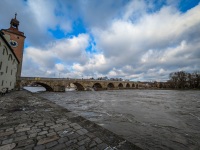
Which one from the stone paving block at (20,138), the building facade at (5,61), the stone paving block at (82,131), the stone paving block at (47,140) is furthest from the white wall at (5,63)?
the stone paving block at (82,131)

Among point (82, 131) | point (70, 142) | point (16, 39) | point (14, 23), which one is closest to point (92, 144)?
point (70, 142)

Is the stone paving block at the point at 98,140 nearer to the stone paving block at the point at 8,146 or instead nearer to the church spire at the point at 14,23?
the stone paving block at the point at 8,146

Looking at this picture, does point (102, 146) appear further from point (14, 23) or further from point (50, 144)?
point (14, 23)

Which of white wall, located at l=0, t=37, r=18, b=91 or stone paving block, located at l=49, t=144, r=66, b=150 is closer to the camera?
→ stone paving block, located at l=49, t=144, r=66, b=150

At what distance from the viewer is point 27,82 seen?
112ft

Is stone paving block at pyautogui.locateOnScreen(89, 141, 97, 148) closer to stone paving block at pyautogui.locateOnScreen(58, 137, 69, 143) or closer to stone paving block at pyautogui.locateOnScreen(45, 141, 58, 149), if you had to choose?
stone paving block at pyautogui.locateOnScreen(58, 137, 69, 143)

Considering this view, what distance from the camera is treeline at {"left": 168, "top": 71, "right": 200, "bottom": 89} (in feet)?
217

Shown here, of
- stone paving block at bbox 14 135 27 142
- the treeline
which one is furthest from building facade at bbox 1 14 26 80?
the treeline

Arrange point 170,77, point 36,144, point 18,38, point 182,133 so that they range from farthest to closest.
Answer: point 170,77 < point 18,38 < point 182,133 < point 36,144

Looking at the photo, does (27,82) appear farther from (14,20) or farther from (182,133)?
(182,133)

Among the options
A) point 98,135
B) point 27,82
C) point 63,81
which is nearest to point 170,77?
point 63,81

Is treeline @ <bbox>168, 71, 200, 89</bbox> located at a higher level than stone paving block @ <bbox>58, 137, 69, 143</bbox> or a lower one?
higher

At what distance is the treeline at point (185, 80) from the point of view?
66.2 meters

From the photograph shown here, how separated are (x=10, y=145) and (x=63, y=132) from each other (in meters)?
1.28
